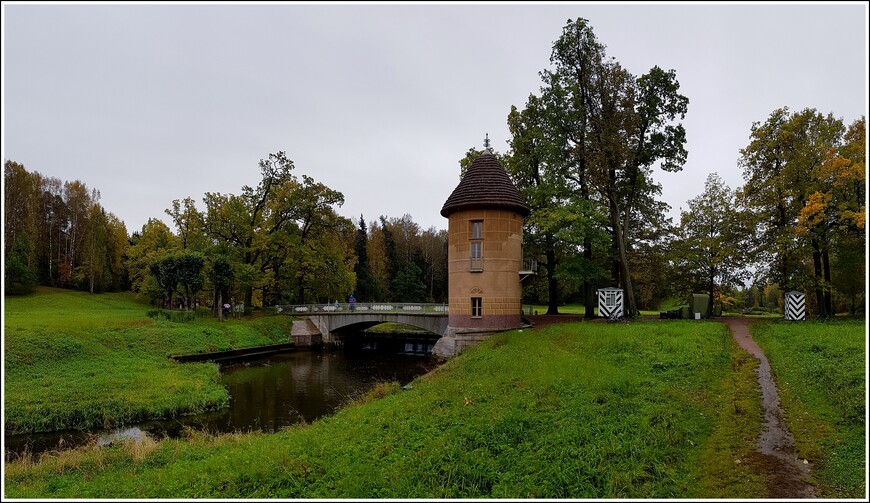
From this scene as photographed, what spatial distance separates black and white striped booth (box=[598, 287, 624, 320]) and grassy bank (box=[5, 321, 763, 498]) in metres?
11.3

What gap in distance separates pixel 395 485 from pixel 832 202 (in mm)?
24587

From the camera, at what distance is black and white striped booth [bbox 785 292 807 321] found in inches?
859

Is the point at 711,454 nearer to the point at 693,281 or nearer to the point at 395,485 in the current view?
the point at 395,485

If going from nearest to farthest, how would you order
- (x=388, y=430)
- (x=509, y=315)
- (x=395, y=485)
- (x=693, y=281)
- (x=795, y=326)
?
1. (x=395, y=485)
2. (x=388, y=430)
3. (x=795, y=326)
4. (x=509, y=315)
5. (x=693, y=281)

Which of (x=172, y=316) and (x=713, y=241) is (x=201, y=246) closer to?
(x=172, y=316)

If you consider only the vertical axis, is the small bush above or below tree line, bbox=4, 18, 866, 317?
below

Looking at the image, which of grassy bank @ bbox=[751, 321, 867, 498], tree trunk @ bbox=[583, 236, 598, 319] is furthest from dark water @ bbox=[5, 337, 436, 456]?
grassy bank @ bbox=[751, 321, 867, 498]

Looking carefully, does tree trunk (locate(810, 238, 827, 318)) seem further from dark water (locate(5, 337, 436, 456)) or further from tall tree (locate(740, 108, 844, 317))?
dark water (locate(5, 337, 436, 456))

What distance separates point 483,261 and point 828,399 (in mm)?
16803

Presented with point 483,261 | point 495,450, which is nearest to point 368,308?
point 483,261

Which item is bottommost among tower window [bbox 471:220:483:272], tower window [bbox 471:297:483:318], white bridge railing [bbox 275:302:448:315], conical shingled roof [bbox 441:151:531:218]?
white bridge railing [bbox 275:302:448:315]

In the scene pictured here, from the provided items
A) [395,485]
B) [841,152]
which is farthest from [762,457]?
[841,152]

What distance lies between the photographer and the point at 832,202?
69.6ft

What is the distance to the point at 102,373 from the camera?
756 inches
